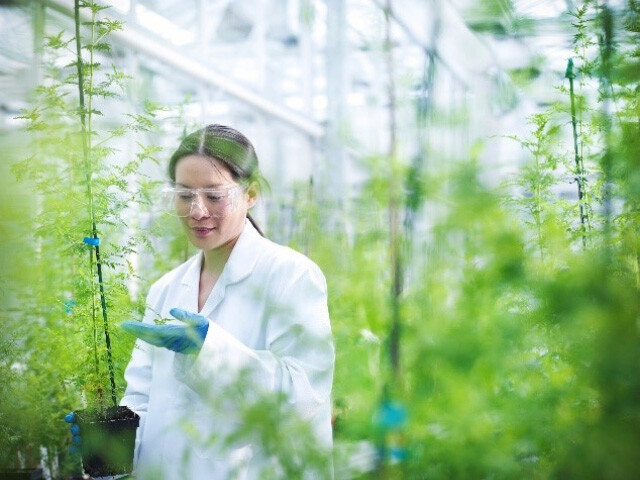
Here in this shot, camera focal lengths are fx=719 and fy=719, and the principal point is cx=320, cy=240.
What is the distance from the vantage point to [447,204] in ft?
2.54

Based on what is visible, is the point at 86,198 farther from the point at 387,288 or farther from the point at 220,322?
the point at 387,288

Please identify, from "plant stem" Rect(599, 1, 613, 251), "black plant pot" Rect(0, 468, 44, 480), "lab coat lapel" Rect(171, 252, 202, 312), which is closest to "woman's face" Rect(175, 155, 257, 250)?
"lab coat lapel" Rect(171, 252, 202, 312)

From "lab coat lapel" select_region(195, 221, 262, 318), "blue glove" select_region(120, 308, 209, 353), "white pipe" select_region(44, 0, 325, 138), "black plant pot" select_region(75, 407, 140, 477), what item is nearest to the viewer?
"blue glove" select_region(120, 308, 209, 353)

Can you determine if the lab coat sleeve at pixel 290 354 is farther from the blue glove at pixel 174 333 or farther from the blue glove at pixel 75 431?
the blue glove at pixel 75 431

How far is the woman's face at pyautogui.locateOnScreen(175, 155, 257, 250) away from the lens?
1.90 m

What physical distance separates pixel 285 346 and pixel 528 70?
0.93 meters

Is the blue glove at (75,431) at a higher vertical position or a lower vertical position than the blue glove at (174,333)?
lower

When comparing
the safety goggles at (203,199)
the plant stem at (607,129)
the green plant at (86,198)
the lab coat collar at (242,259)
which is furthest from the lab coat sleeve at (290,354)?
the plant stem at (607,129)

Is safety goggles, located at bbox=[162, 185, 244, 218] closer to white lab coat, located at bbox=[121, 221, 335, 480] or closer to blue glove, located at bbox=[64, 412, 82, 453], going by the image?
white lab coat, located at bbox=[121, 221, 335, 480]

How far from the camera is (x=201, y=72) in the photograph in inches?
233

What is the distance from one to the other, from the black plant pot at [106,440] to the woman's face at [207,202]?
498mm

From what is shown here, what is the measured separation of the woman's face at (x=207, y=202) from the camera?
1899 mm

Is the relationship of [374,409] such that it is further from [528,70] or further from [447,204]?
[528,70]

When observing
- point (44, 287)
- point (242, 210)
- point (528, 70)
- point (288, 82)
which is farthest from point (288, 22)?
point (528, 70)
